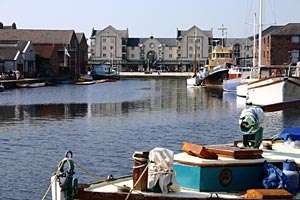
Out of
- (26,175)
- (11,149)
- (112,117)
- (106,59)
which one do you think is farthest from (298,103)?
(106,59)

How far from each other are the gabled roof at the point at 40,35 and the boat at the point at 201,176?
123 meters

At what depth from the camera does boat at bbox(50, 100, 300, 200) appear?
1224 cm

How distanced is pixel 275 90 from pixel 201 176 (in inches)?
1591

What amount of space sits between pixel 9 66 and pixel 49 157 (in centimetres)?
8263

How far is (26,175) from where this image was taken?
72.6 feet

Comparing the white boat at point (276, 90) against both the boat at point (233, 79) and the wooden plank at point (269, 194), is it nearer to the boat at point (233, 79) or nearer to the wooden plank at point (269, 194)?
the boat at point (233, 79)

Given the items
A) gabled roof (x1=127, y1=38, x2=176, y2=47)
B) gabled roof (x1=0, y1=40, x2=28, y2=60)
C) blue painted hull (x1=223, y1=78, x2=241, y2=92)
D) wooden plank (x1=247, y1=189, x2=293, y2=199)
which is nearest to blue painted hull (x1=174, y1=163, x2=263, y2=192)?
wooden plank (x1=247, y1=189, x2=293, y2=199)

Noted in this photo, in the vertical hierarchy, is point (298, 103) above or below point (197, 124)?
above

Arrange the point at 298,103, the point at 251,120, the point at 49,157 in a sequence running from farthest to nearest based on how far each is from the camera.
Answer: the point at 49,157 → the point at 298,103 → the point at 251,120

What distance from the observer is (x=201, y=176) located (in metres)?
13.0

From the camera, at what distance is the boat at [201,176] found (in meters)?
12.2

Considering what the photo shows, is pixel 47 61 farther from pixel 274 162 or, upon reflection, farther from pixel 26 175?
pixel 274 162

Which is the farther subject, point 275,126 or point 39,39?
point 39,39

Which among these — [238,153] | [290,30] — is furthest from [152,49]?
[238,153]
